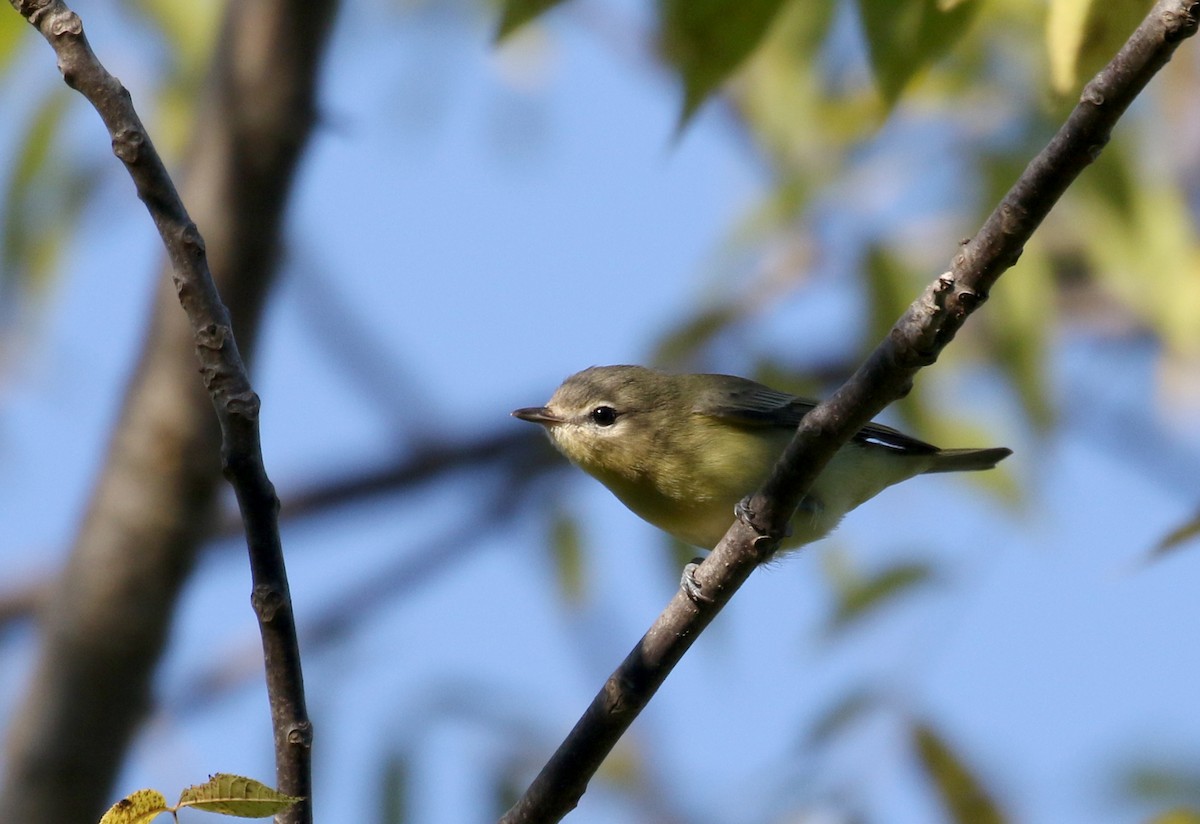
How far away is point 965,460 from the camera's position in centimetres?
471

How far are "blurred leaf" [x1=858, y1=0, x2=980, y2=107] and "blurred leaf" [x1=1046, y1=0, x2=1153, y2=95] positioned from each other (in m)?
0.26

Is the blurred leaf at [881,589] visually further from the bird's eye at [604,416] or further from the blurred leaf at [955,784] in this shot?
the bird's eye at [604,416]

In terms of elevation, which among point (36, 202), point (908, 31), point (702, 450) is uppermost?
point (36, 202)

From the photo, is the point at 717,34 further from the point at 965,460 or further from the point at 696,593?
the point at 965,460

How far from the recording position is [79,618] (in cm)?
416

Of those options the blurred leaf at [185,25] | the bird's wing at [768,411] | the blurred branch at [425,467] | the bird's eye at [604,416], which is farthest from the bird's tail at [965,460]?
the blurred leaf at [185,25]

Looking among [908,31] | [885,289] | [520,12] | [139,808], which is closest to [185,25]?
[885,289]

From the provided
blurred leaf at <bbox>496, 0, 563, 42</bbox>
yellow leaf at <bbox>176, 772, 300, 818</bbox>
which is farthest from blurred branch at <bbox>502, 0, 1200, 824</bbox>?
blurred leaf at <bbox>496, 0, 563, 42</bbox>

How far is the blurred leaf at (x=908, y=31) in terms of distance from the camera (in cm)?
268

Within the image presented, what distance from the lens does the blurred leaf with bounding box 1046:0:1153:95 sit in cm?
237

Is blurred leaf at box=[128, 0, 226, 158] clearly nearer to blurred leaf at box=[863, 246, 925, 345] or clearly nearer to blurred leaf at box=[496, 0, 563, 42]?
blurred leaf at box=[863, 246, 925, 345]

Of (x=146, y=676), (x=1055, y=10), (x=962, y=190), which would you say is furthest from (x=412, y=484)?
(x=1055, y=10)

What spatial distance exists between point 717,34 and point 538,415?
1986 mm

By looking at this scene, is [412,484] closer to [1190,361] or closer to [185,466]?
[185,466]
